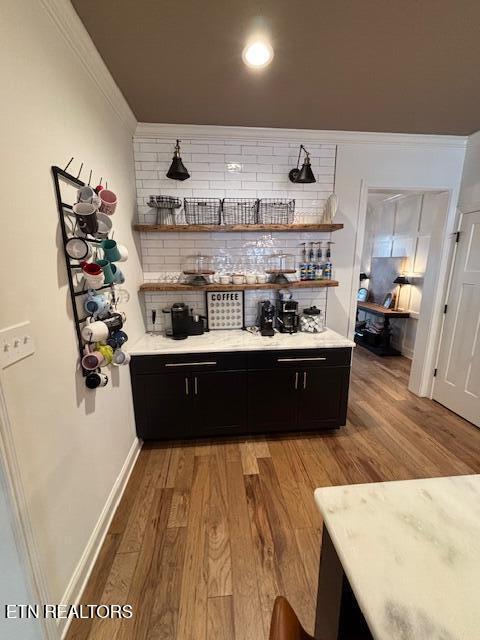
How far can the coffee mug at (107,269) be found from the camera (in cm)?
147

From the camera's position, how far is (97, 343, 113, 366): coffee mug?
4.86ft

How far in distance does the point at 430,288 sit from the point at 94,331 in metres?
3.21

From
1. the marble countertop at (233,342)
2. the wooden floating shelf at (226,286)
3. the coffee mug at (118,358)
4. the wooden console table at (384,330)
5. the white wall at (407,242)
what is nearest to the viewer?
the coffee mug at (118,358)

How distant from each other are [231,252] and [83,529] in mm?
2230

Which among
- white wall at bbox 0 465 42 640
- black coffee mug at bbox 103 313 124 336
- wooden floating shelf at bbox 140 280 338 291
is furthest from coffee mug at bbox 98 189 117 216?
white wall at bbox 0 465 42 640

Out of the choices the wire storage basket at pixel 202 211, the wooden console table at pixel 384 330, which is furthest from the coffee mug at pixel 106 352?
the wooden console table at pixel 384 330

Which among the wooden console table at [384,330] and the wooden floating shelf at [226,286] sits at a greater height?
the wooden floating shelf at [226,286]

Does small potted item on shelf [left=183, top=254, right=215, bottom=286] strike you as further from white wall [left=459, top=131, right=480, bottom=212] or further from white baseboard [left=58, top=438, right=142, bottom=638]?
white wall [left=459, top=131, right=480, bottom=212]

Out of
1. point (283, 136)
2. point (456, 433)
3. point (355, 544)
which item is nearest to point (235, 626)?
point (355, 544)

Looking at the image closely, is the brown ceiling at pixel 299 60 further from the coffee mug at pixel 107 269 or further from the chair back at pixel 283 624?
the chair back at pixel 283 624

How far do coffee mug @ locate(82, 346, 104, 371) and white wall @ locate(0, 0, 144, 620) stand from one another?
4cm

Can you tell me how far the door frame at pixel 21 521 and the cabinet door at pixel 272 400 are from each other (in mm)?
1538

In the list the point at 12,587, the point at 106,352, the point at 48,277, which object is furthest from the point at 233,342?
the point at 12,587

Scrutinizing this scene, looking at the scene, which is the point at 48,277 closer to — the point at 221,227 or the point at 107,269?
the point at 107,269
